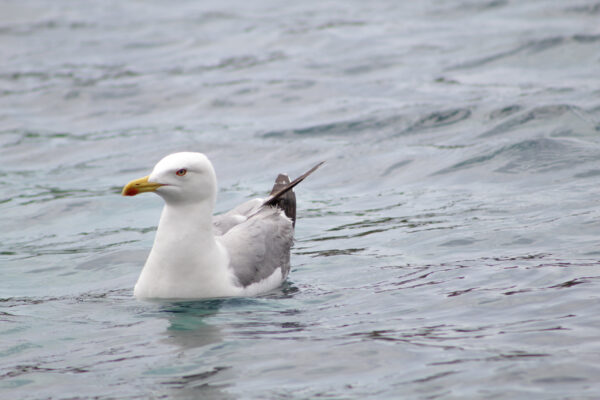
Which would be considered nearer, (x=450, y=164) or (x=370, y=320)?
(x=370, y=320)

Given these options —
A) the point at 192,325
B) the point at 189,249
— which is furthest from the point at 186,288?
the point at 192,325

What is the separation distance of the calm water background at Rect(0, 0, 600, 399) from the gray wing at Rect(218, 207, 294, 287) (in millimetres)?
257

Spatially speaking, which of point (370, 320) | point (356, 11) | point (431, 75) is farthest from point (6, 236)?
point (356, 11)

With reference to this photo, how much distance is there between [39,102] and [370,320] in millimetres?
11702

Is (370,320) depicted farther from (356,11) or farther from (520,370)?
(356,11)

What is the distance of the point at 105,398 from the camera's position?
18.9 ft

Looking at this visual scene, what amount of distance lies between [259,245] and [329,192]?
11.9 feet

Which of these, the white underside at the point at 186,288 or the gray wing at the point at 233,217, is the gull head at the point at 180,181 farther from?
the gray wing at the point at 233,217

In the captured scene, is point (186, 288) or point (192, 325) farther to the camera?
point (186, 288)

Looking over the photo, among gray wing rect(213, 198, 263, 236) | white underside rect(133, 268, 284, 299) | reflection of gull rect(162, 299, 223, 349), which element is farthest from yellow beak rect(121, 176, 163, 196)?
gray wing rect(213, 198, 263, 236)

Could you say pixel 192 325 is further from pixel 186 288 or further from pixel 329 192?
pixel 329 192

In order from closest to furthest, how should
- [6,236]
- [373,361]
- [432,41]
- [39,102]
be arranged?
[373,361] < [6,236] < [39,102] < [432,41]

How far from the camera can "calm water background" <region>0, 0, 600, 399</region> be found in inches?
243

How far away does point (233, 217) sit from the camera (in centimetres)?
917
